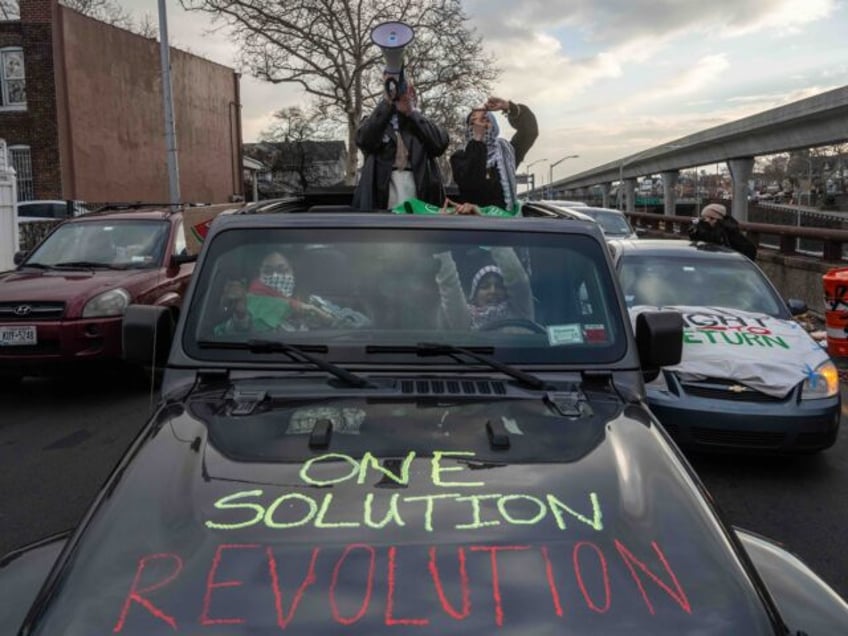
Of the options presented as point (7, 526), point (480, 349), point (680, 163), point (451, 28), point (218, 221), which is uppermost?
point (451, 28)

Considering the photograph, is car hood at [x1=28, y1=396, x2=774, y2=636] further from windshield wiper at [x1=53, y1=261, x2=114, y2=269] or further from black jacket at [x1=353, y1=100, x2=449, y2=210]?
windshield wiper at [x1=53, y1=261, x2=114, y2=269]

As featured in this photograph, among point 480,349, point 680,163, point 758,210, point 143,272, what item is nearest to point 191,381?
point 480,349

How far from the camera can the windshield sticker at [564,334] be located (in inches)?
113

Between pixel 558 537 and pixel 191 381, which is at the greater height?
pixel 191 381

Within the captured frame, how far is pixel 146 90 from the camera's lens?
3381 centimetres

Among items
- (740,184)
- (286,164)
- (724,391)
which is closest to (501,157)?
(724,391)

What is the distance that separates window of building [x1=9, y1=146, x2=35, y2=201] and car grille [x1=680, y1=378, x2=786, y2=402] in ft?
89.3

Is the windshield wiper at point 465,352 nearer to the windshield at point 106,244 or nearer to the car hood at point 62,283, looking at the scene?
the car hood at point 62,283

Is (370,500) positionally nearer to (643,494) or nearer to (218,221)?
(643,494)

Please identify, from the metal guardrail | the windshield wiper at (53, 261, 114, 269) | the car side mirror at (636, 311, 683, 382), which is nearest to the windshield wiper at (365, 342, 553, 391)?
the car side mirror at (636, 311, 683, 382)

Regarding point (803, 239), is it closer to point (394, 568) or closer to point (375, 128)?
point (375, 128)

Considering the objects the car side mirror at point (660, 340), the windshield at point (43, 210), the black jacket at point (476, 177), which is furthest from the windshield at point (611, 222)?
the windshield at point (43, 210)

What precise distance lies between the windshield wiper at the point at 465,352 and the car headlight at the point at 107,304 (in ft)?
18.8

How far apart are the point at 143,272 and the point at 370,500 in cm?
732
